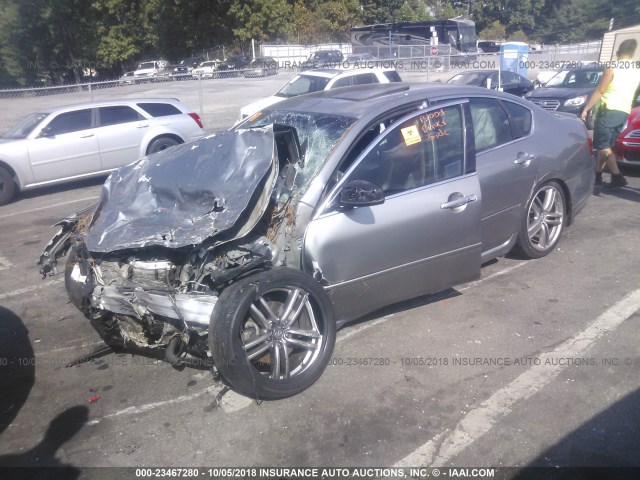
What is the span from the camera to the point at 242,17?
44.2m

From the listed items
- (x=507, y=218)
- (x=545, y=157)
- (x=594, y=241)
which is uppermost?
(x=545, y=157)

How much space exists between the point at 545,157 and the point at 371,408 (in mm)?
3155

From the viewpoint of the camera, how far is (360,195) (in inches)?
152

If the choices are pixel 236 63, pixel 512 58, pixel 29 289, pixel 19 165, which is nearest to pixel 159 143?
pixel 19 165

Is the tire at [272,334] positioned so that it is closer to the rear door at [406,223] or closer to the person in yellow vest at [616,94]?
the rear door at [406,223]

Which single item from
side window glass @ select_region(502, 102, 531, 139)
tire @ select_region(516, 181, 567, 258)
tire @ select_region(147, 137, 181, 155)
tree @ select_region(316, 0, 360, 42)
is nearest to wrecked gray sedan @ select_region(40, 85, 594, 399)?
side window glass @ select_region(502, 102, 531, 139)

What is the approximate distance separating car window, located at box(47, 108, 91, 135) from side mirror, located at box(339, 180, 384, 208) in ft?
27.7

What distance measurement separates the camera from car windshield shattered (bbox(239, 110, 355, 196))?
4.11m

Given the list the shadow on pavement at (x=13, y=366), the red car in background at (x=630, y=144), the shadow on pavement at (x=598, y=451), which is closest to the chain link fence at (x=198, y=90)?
the shadow on pavement at (x=13, y=366)

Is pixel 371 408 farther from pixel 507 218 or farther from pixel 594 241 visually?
pixel 594 241

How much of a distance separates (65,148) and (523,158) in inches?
331

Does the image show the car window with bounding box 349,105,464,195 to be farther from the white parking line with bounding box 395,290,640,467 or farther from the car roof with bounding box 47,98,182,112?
the car roof with bounding box 47,98,182,112

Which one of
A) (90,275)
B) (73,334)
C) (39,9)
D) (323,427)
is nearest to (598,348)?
(323,427)

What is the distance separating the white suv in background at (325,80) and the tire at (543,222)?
8949 mm
